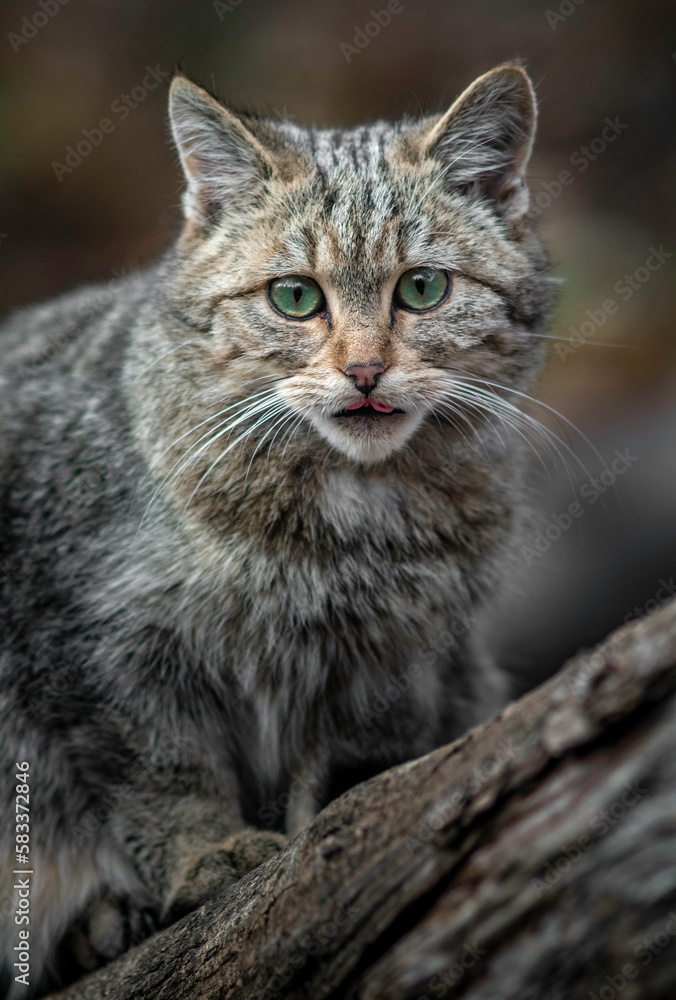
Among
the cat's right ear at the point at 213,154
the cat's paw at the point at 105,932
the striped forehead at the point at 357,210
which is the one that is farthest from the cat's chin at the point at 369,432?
the cat's paw at the point at 105,932

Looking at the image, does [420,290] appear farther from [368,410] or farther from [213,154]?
[213,154]

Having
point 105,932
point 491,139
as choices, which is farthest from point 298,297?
point 105,932

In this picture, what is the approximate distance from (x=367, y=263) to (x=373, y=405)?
373mm

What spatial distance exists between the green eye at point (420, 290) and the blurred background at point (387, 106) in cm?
287

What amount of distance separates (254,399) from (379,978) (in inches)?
56.0

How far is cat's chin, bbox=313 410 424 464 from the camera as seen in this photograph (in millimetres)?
2061

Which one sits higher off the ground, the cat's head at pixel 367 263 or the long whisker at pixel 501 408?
the cat's head at pixel 367 263

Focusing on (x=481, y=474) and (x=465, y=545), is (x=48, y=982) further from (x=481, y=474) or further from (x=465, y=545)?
(x=481, y=474)

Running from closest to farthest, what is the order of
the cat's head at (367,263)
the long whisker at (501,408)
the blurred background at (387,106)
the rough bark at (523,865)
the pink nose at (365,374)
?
the rough bark at (523,865), the pink nose at (365,374), the cat's head at (367,263), the long whisker at (501,408), the blurred background at (387,106)

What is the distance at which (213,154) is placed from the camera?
2297 millimetres

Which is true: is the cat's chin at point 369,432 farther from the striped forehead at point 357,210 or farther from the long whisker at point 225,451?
Answer: the striped forehead at point 357,210

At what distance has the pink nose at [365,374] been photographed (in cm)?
195

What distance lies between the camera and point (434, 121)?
2451 millimetres

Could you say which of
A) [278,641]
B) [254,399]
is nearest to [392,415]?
[254,399]
